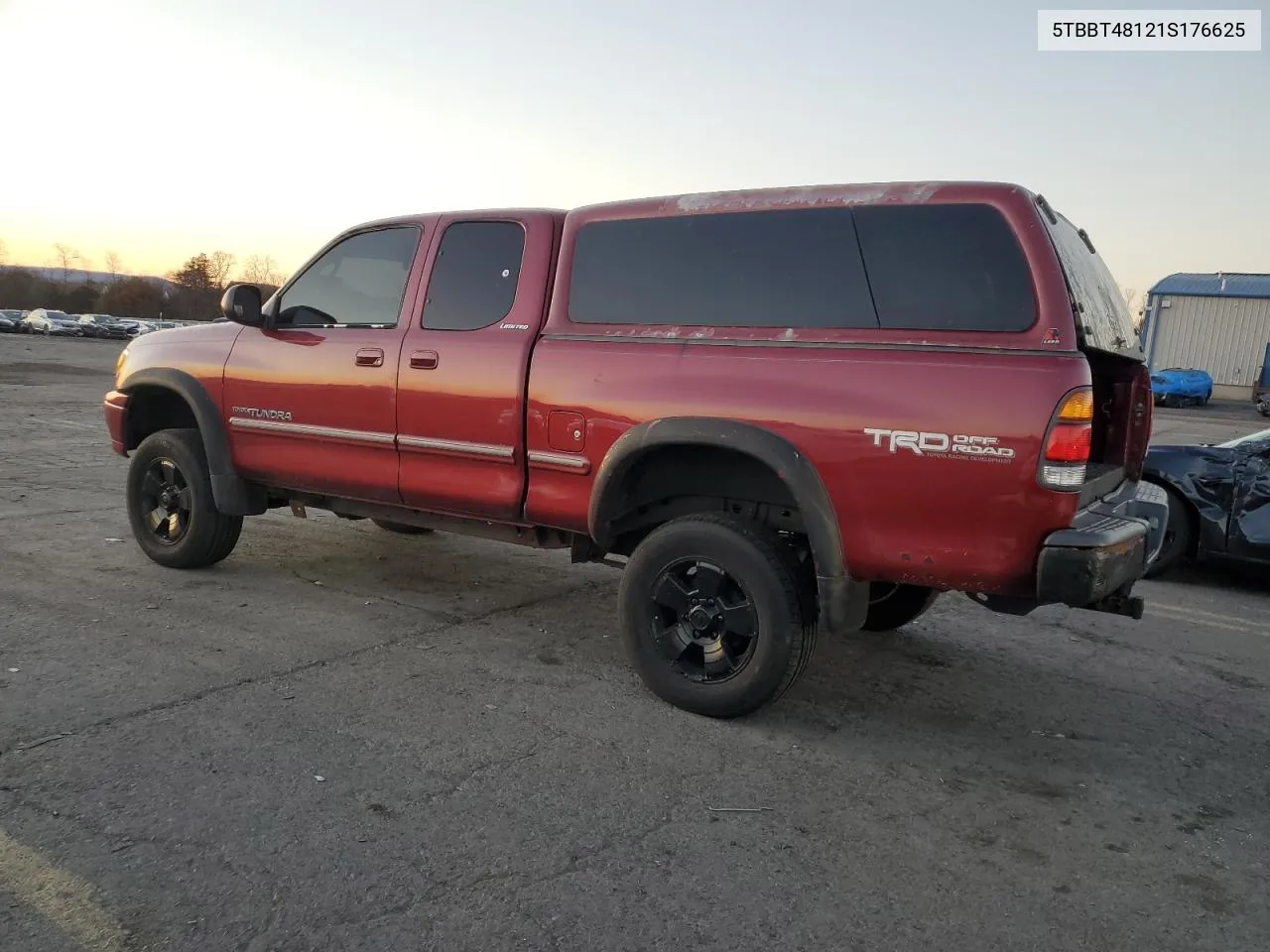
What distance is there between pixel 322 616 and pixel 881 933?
135 inches

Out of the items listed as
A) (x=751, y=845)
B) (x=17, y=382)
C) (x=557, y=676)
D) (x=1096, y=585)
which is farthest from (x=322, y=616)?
(x=17, y=382)

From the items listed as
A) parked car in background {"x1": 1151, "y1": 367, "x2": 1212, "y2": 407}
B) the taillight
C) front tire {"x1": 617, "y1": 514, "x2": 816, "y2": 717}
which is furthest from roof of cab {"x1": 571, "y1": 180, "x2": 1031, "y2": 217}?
parked car in background {"x1": 1151, "y1": 367, "x2": 1212, "y2": 407}

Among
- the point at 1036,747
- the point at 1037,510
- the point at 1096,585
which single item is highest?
the point at 1037,510

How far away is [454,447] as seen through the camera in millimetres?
4680

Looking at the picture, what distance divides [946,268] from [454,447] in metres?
2.39

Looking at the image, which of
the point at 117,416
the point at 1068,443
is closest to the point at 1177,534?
the point at 1068,443

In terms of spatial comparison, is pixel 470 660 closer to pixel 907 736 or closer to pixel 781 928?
pixel 907 736

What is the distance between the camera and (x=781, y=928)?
2.56m

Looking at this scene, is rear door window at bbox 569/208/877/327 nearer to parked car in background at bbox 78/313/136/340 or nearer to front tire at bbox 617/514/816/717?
front tire at bbox 617/514/816/717

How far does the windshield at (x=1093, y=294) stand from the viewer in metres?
3.57

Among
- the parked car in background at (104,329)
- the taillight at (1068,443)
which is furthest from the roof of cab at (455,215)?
the parked car in background at (104,329)

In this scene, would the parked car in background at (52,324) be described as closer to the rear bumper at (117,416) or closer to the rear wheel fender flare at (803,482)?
the rear bumper at (117,416)

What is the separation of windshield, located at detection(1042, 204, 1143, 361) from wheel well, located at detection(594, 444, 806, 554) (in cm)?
130

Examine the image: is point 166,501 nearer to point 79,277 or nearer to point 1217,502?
point 1217,502
